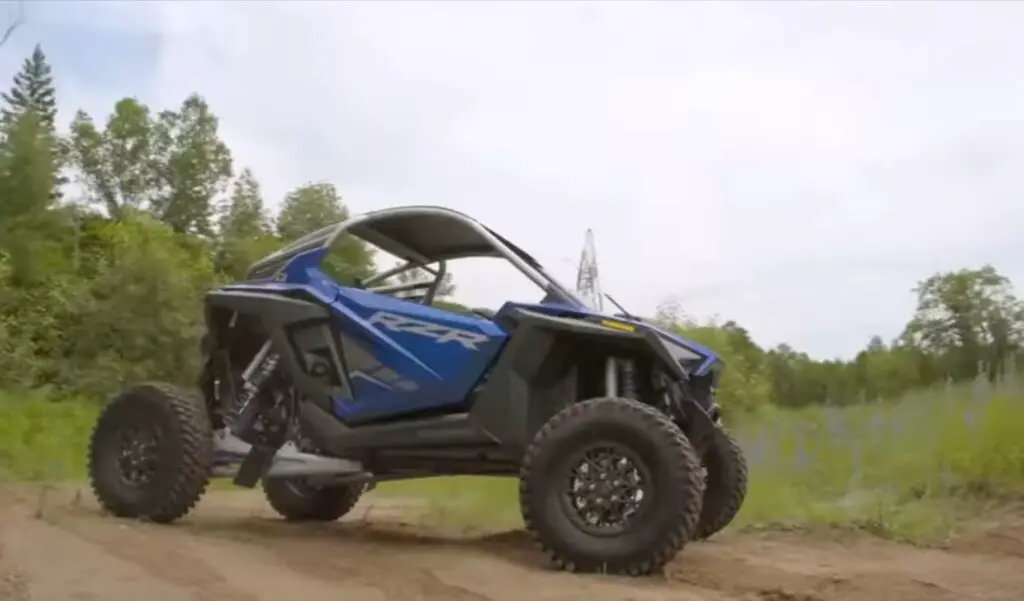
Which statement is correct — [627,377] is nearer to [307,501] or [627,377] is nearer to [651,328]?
[651,328]

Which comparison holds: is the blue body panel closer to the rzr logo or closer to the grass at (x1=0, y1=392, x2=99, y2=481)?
the rzr logo

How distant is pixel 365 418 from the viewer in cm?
555

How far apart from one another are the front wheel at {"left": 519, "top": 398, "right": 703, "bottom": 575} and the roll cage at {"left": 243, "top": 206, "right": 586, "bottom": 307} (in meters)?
0.90

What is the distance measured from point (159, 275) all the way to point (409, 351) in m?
30.9

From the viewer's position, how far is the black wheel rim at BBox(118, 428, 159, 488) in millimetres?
5949

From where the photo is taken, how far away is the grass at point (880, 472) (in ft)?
20.8

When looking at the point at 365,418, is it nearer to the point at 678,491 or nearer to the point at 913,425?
the point at 678,491

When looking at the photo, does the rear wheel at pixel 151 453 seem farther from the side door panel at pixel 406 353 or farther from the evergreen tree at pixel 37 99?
the evergreen tree at pixel 37 99

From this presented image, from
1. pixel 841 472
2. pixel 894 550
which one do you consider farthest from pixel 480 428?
pixel 841 472

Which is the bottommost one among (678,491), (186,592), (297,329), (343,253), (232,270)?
(186,592)

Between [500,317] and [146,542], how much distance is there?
1898 millimetres

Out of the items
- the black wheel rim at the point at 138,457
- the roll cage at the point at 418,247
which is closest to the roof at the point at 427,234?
the roll cage at the point at 418,247

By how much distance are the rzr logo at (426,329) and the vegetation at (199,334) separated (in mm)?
754

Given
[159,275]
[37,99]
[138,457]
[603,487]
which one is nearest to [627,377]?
[603,487]
